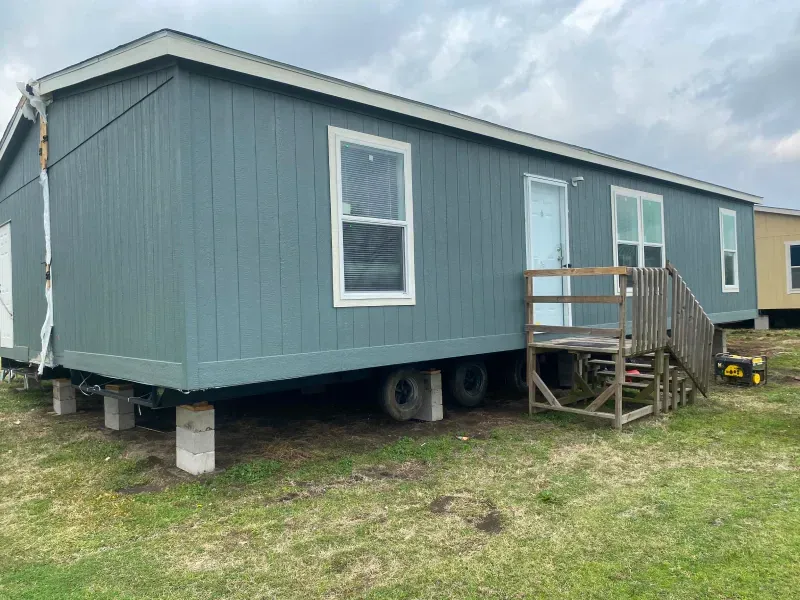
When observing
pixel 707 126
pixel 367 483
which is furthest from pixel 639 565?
pixel 707 126

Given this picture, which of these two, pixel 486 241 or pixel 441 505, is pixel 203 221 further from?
pixel 486 241

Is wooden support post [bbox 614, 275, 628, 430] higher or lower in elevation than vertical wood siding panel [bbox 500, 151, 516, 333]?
lower

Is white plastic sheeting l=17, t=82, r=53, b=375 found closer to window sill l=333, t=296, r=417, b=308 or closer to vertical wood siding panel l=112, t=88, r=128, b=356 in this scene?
vertical wood siding panel l=112, t=88, r=128, b=356

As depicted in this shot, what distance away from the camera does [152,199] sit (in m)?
4.41

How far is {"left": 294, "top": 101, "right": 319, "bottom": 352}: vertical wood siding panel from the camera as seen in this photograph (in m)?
4.73

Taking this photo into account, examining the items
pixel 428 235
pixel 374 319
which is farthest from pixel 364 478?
pixel 428 235

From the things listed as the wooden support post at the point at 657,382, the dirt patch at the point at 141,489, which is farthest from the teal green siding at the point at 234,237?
the wooden support post at the point at 657,382

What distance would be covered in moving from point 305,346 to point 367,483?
1136 mm

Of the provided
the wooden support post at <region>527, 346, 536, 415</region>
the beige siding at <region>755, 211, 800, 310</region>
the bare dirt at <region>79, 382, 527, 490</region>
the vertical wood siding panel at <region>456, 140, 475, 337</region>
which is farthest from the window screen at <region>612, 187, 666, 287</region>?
the beige siding at <region>755, 211, 800, 310</region>

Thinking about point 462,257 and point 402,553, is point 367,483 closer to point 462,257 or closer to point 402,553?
point 402,553

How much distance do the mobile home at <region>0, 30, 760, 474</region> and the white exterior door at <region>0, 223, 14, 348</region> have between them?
10cm

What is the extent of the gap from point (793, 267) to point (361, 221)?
54.2 feet

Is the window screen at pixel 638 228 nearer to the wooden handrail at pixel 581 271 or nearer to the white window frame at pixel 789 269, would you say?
the wooden handrail at pixel 581 271

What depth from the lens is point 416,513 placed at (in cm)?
370
